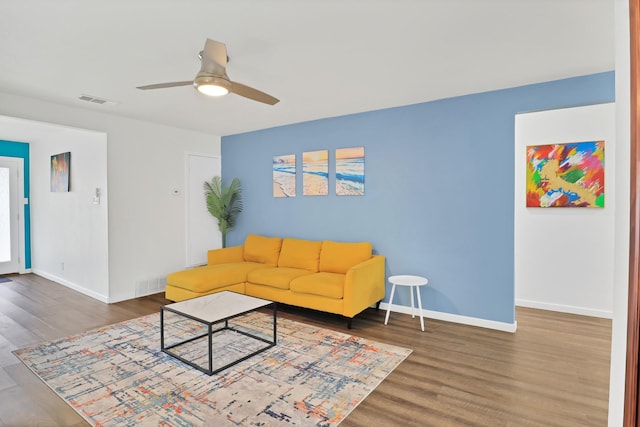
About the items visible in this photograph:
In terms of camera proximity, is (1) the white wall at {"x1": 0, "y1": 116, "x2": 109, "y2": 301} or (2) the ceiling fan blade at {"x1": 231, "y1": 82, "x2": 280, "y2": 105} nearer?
(2) the ceiling fan blade at {"x1": 231, "y1": 82, "x2": 280, "y2": 105}

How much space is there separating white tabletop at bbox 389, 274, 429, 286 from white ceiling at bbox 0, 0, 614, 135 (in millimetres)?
2144

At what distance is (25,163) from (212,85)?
254 inches

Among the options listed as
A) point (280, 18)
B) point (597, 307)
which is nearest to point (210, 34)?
point (280, 18)

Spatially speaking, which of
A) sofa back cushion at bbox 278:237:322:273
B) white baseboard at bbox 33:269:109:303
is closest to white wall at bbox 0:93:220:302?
white baseboard at bbox 33:269:109:303

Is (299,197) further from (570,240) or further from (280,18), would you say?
(570,240)

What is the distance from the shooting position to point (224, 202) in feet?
19.0

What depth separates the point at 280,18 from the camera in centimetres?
221

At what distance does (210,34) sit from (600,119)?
4.48 m

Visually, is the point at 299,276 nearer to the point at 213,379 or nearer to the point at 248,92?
the point at 213,379

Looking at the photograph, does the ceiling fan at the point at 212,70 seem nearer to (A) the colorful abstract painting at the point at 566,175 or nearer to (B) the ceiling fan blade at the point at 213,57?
(B) the ceiling fan blade at the point at 213,57

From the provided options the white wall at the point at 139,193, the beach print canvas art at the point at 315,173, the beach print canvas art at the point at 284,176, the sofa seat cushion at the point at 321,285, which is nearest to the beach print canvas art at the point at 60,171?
the white wall at the point at 139,193

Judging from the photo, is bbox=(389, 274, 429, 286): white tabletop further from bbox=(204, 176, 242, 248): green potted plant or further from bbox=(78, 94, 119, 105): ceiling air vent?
bbox=(78, 94, 119, 105): ceiling air vent

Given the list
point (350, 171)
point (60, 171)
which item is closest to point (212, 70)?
point (350, 171)

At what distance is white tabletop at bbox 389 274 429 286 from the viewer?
3.73 m
